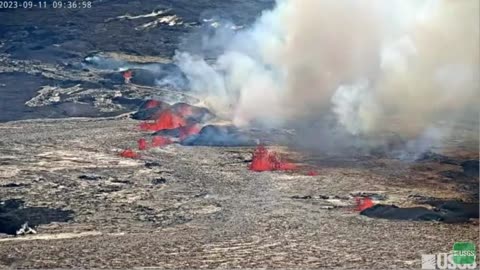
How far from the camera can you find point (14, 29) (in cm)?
9650

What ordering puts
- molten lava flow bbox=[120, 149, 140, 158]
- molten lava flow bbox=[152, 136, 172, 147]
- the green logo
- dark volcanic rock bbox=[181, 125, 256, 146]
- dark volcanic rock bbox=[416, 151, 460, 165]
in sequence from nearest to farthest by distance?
the green logo, dark volcanic rock bbox=[416, 151, 460, 165], molten lava flow bbox=[120, 149, 140, 158], dark volcanic rock bbox=[181, 125, 256, 146], molten lava flow bbox=[152, 136, 172, 147]

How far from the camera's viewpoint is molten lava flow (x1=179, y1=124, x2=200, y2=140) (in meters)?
46.8

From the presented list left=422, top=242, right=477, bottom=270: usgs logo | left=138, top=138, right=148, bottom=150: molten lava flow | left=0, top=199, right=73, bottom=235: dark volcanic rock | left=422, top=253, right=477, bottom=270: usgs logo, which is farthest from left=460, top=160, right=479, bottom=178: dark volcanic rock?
left=0, top=199, right=73, bottom=235: dark volcanic rock

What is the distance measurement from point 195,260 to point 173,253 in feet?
3.43

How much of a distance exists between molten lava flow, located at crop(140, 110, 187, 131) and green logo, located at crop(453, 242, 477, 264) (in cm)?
2837

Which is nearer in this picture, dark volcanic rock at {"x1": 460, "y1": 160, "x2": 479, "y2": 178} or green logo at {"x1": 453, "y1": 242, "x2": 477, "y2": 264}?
green logo at {"x1": 453, "y1": 242, "x2": 477, "y2": 264}

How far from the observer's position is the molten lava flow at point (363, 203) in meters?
29.7

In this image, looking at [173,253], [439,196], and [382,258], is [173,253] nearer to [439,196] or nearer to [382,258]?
[382,258]

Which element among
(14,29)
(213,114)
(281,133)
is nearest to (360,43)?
(281,133)

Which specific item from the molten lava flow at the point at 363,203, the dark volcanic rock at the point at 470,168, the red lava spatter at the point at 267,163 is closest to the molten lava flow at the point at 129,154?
the red lava spatter at the point at 267,163

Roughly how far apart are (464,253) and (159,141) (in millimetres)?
25277

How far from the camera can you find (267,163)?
38.2 metres

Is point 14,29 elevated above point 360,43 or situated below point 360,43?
above

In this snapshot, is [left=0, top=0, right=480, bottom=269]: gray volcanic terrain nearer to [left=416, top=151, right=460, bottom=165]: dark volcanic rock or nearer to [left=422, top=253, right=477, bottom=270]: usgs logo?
[left=416, top=151, right=460, bottom=165]: dark volcanic rock
